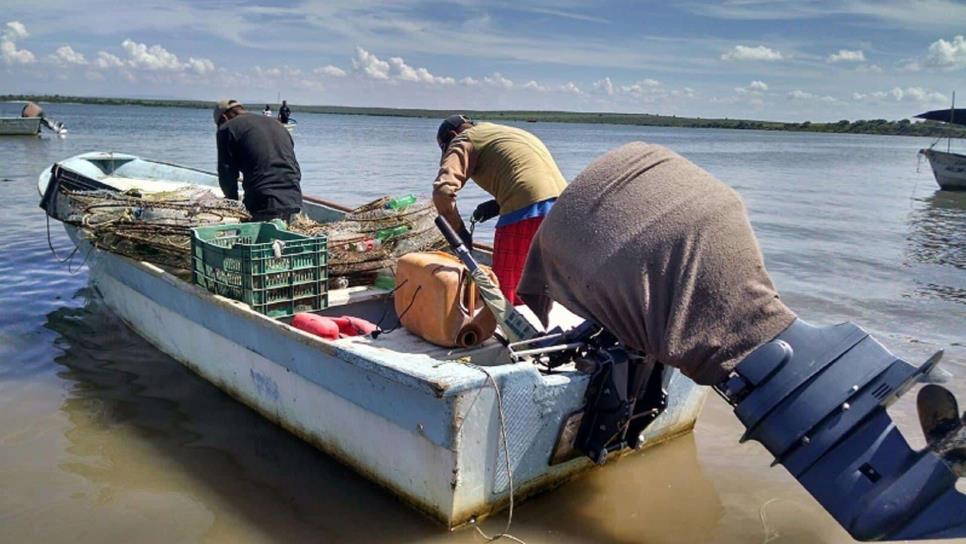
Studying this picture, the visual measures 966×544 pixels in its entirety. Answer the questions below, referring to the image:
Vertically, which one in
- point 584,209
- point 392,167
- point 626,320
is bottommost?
point 392,167

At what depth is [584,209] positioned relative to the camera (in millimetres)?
3395

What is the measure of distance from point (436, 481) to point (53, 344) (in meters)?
5.11

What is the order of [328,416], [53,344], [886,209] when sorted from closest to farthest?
[328,416] < [53,344] < [886,209]

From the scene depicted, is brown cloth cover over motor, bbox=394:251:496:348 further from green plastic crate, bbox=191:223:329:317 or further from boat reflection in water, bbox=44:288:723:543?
boat reflection in water, bbox=44:288:723:543

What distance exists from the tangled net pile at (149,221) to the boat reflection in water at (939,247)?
9.31 meters

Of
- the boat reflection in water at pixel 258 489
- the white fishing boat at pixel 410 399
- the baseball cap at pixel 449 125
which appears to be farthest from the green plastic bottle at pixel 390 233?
the boat reflection in water at pixel 258 489

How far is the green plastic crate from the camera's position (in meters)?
4.84

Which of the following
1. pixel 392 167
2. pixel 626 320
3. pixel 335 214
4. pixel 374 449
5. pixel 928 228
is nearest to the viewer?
pixel 626 320

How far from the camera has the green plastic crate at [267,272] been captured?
4.84 m

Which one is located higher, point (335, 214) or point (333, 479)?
point (335, 214)

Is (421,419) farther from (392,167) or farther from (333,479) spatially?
Result: (392,167)

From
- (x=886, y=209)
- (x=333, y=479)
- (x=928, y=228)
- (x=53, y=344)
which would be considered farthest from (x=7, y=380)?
(x=886, y=209)

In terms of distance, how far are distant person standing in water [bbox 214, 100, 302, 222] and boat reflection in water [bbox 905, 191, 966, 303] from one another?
343 inches

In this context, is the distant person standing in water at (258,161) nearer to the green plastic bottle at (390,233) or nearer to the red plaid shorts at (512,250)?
the green plastic bottle at (390,233)
